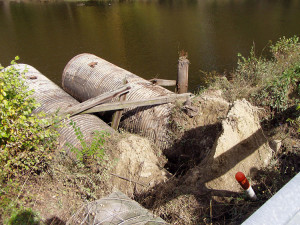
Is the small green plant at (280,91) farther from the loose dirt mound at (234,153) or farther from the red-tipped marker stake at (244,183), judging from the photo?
the red-tipped marker stake at (244,183)

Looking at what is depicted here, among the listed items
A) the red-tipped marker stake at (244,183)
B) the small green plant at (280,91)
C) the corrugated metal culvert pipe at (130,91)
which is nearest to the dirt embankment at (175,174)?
the red-tipped marker stake at (244,183)

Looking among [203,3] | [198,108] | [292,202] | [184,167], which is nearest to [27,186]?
[184,167]

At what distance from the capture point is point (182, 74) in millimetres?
7492

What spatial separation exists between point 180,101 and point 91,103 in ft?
6.81

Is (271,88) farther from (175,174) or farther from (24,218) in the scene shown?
(24,218)

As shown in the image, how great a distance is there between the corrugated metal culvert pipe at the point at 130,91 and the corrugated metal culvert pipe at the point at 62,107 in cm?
70

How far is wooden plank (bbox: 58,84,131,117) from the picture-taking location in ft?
20.2

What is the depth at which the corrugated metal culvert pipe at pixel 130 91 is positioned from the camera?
20.6 feet

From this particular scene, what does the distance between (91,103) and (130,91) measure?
1163 mm

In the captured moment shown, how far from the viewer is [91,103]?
638 cm

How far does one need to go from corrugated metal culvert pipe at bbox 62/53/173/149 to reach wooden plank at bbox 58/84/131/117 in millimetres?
382

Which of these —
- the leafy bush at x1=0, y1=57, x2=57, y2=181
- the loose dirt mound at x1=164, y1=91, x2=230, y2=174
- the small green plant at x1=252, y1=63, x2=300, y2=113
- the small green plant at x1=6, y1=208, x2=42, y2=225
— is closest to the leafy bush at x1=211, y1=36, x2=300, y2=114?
the small green plant at x1=252, y1=63, x2=300, y2=113

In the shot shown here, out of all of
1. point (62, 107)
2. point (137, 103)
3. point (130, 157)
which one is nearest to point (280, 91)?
point (137, 103)

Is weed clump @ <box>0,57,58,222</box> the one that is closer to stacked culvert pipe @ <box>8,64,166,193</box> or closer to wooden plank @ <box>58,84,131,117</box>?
stacked culvert pipe @ <box>8,64,166,193</box>
